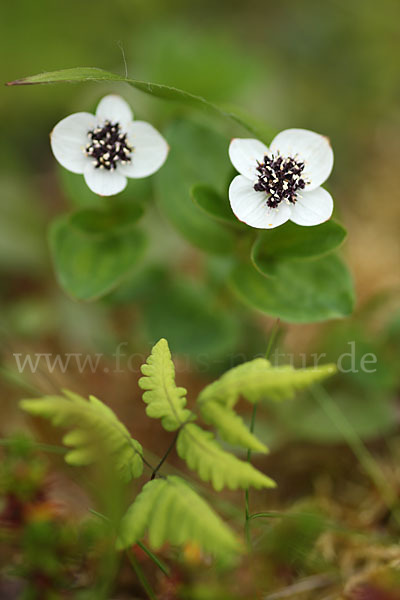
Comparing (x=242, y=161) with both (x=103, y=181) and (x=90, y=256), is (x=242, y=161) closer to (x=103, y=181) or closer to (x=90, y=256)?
(x=103, y=181)

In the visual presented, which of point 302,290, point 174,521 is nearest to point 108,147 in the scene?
point 302,290

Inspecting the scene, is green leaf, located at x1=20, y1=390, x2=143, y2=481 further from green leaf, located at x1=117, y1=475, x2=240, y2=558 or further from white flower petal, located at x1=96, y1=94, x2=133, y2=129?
white flower petal, located at x1=96, y1=94, x2=133, y2=129

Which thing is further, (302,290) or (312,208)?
(302,290)

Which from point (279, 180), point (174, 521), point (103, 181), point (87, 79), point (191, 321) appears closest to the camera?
point (174, 521)

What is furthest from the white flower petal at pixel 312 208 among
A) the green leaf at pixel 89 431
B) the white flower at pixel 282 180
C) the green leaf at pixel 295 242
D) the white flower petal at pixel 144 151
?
the green leaf at pixel 89 431

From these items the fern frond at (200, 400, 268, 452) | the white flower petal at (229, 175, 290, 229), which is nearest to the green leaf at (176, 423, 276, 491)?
the fern frond at (200, 400, 268, 452)

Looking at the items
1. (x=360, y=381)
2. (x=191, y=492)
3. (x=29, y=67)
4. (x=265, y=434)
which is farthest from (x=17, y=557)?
(x=29, y=67)
